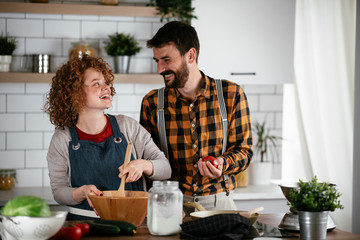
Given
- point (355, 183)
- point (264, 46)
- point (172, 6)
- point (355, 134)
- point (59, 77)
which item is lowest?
point (355, 183)

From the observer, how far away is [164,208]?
190 centimetres

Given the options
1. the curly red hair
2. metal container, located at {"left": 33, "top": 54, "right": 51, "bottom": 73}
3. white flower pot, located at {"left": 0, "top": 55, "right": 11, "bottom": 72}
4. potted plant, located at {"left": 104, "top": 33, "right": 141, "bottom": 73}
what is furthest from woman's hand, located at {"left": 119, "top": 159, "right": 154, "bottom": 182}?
white flower pot, located at {"left": 0, "top": 55, "right": 11, "bottom": 72}

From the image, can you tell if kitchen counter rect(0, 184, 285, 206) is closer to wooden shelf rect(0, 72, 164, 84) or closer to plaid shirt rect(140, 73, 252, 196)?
wooden shelf rect(0, 72, 164, 84)

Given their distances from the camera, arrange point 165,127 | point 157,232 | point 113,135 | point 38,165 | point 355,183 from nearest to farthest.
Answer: point 157,232 < point 113,135 < point 165,127 < point 355,183 < point 38,165

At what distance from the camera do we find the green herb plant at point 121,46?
390 cm

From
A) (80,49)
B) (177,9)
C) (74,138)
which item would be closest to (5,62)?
(80,49)

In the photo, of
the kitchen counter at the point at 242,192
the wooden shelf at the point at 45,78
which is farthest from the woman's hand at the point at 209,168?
the wooden shelf at the point at 45,78

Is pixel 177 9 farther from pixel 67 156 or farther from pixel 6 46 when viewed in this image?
pixel 67 156

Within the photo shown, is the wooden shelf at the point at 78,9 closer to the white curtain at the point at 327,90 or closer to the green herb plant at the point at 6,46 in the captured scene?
the green herb plant at the point at 6,46

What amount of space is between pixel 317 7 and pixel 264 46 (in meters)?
0.65

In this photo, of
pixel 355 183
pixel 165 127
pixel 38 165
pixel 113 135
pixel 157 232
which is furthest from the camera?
pixel 38 165

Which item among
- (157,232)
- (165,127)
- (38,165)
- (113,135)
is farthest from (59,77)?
(38,165)

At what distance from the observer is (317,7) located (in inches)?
164

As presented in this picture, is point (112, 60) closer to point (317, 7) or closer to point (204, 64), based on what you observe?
point (204, 64)
